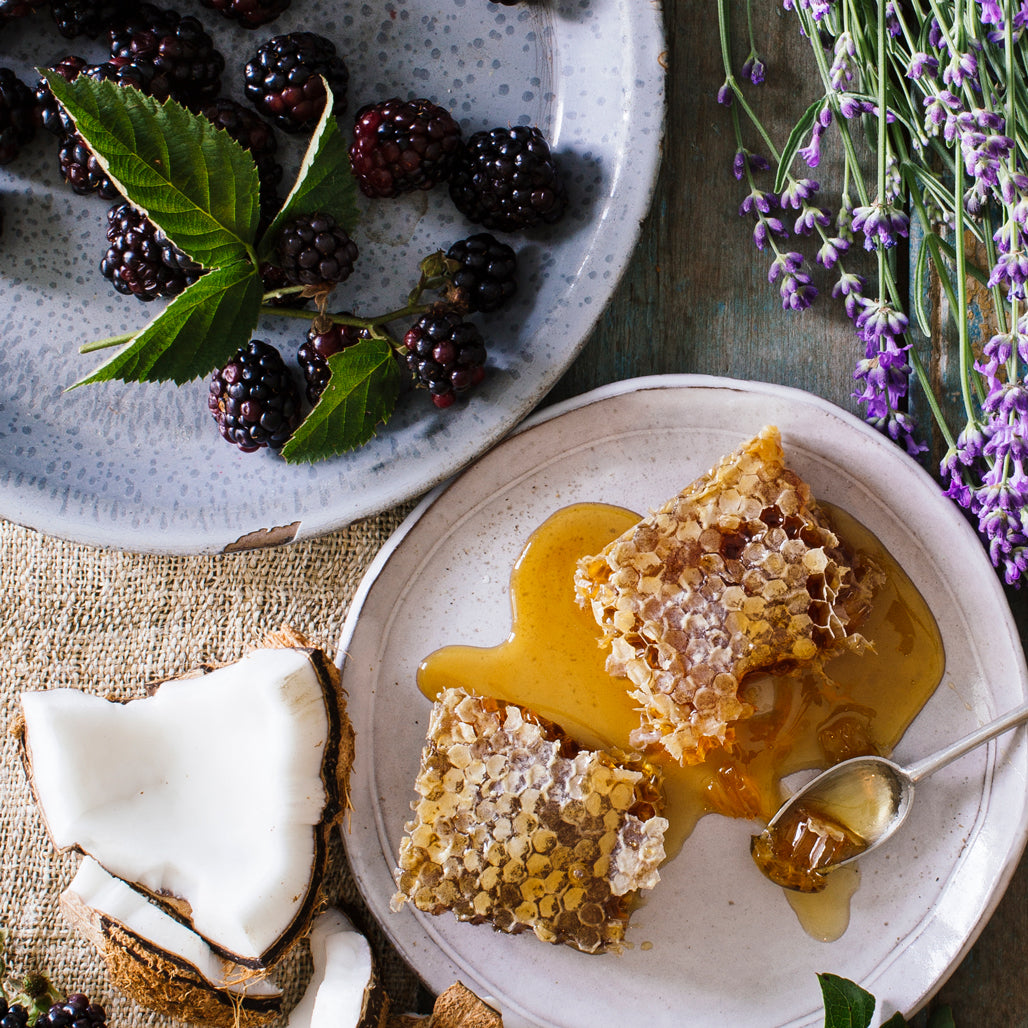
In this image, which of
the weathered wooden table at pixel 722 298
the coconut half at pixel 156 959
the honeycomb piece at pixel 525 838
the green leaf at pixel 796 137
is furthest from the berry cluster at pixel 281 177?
the coconut half at pixel 156 959

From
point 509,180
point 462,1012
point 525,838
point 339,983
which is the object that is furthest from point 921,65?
point 339,983

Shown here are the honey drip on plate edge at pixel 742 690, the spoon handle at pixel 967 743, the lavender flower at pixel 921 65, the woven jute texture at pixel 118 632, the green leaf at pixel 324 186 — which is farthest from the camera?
the woven jute texture at pixel 118 632

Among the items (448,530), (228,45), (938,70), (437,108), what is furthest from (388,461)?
(938,70)

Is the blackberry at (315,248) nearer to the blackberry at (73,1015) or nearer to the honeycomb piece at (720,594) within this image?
the honeycomb piece at (720,594)

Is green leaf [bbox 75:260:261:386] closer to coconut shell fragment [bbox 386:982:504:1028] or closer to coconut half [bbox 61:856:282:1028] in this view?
coconut half [bbox 61:856:282:1028]

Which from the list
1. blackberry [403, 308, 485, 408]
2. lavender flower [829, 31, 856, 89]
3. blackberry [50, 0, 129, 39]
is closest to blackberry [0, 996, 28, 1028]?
blackberry [403, 308, 485, 408]

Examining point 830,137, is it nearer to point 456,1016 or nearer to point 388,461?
point 388,461
